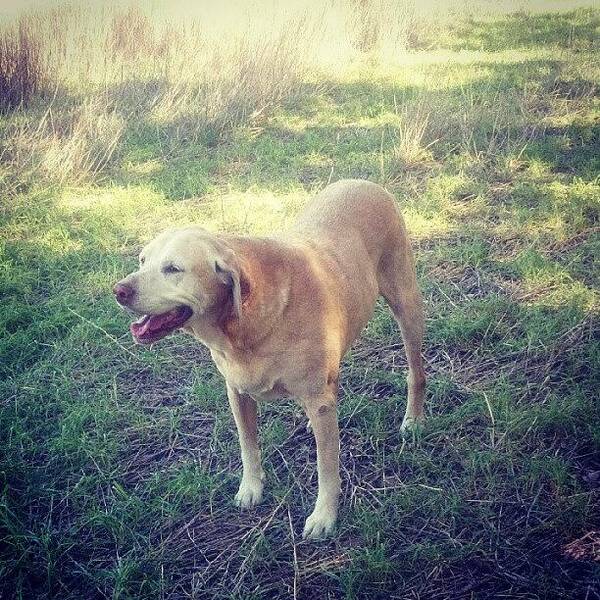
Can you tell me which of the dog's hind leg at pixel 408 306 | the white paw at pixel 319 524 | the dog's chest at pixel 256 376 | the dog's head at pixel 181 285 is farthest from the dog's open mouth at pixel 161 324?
the dog's hind leg at pixel 408 306

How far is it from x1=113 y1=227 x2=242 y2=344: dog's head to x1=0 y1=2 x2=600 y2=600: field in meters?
0.97

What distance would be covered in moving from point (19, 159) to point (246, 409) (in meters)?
4.72

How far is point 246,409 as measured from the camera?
2.61 meters

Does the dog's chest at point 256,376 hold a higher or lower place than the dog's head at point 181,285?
lower

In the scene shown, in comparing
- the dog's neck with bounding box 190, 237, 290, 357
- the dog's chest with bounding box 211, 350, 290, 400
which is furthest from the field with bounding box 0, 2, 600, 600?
the dog's neck with bounding box 190, 237, 290, 357

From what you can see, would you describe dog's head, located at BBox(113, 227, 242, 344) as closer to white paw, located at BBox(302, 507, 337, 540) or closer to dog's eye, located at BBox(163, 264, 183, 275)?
dog's eye, located at BBox(163, 264, 183, 275)

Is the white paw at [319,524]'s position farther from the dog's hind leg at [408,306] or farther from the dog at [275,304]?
the dog's hind leg at [408,306]

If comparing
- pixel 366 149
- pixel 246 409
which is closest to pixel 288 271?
pixel 246 409

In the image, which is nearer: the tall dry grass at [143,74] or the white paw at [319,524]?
the white paw at [319,524]

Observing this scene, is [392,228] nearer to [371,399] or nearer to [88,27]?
[371,399]

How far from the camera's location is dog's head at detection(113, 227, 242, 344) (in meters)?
2.11

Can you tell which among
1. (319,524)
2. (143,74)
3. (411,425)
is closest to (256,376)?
(319,524)

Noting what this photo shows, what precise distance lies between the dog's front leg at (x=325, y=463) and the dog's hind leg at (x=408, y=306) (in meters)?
0.60

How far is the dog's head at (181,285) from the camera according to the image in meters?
2.11
